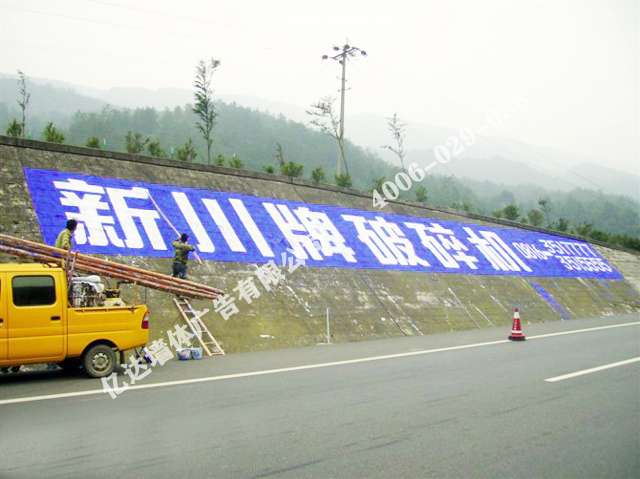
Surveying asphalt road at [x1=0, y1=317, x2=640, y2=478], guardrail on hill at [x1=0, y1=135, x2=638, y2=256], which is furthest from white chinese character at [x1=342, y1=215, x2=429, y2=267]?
asphalt road at [x1=0, y1=317, x2=640, y2=478]

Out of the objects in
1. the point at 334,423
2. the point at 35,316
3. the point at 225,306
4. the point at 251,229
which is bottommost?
the point at 334,423

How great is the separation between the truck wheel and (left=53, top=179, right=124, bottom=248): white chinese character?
19.7 feet

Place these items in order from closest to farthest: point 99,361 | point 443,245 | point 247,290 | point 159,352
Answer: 1. point 99,361
2. point 159,352
3. point 247,290
4. point 443,245

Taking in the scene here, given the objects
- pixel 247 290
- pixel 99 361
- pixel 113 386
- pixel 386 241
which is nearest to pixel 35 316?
pixel 99 361

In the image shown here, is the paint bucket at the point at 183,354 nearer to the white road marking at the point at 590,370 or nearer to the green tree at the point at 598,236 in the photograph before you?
the white road marking at the point at 590,370

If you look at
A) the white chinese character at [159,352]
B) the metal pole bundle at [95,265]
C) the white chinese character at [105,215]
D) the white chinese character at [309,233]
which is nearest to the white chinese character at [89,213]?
the white chinese character at [105,215]

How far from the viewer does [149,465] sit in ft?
17.4

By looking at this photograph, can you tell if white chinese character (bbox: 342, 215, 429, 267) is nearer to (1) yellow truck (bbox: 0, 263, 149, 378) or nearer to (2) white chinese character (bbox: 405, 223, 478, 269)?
(2) white chinese character (bbox: 405, 223, 478, 269)

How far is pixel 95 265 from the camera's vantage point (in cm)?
1139

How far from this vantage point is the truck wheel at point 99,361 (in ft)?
33.3

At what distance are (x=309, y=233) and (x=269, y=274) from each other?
3.75m

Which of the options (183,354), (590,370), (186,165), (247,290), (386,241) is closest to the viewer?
(590,370)

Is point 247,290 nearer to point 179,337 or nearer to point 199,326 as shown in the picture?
point 199,326

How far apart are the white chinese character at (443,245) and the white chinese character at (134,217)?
12861 mm
